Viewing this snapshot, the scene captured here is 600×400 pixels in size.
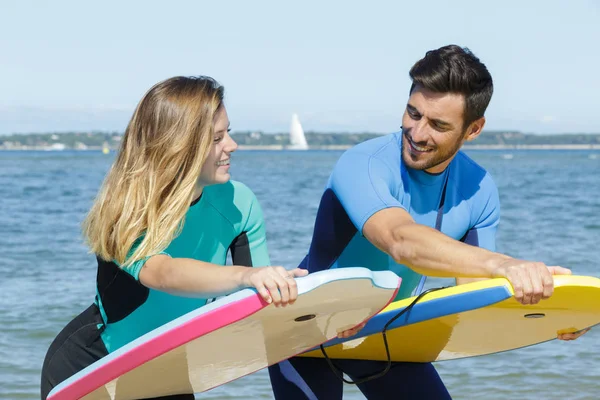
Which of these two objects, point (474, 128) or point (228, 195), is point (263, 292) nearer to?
point (228, 195)

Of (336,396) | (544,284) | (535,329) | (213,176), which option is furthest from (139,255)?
(535,329)

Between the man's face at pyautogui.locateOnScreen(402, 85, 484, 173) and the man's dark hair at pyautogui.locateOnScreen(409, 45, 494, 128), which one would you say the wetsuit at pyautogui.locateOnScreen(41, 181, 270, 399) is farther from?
the man's dark hair at pyautogui.locateOnScreen(409, 45, 494, 128)

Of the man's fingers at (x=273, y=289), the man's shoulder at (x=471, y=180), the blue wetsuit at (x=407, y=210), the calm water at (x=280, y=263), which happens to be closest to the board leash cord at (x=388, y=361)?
the blue wetsuit at (x=407, y=210)

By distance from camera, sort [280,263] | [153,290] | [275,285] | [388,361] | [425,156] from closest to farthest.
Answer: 1. [275,285]
2. [153,290]
3. [425,156]
4. [388,361]
5. [280,263]

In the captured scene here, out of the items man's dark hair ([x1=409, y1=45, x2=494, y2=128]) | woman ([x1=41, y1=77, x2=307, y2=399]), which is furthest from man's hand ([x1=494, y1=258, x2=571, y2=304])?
man's dark hair ([x1=409, y1=45, x2=494, y2=128])

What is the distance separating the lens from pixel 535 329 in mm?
3092

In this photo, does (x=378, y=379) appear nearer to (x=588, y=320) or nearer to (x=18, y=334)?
(x=588, y=320)

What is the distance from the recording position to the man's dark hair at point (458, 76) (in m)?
2.90

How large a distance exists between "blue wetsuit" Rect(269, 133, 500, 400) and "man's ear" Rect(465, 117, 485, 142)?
13cm

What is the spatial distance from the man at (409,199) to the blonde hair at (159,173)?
0.52 m

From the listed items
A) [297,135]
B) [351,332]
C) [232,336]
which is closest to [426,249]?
[351,332]

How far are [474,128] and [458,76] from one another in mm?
253

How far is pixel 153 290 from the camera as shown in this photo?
283 centimetres

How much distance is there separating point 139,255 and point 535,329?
1.40 metres
